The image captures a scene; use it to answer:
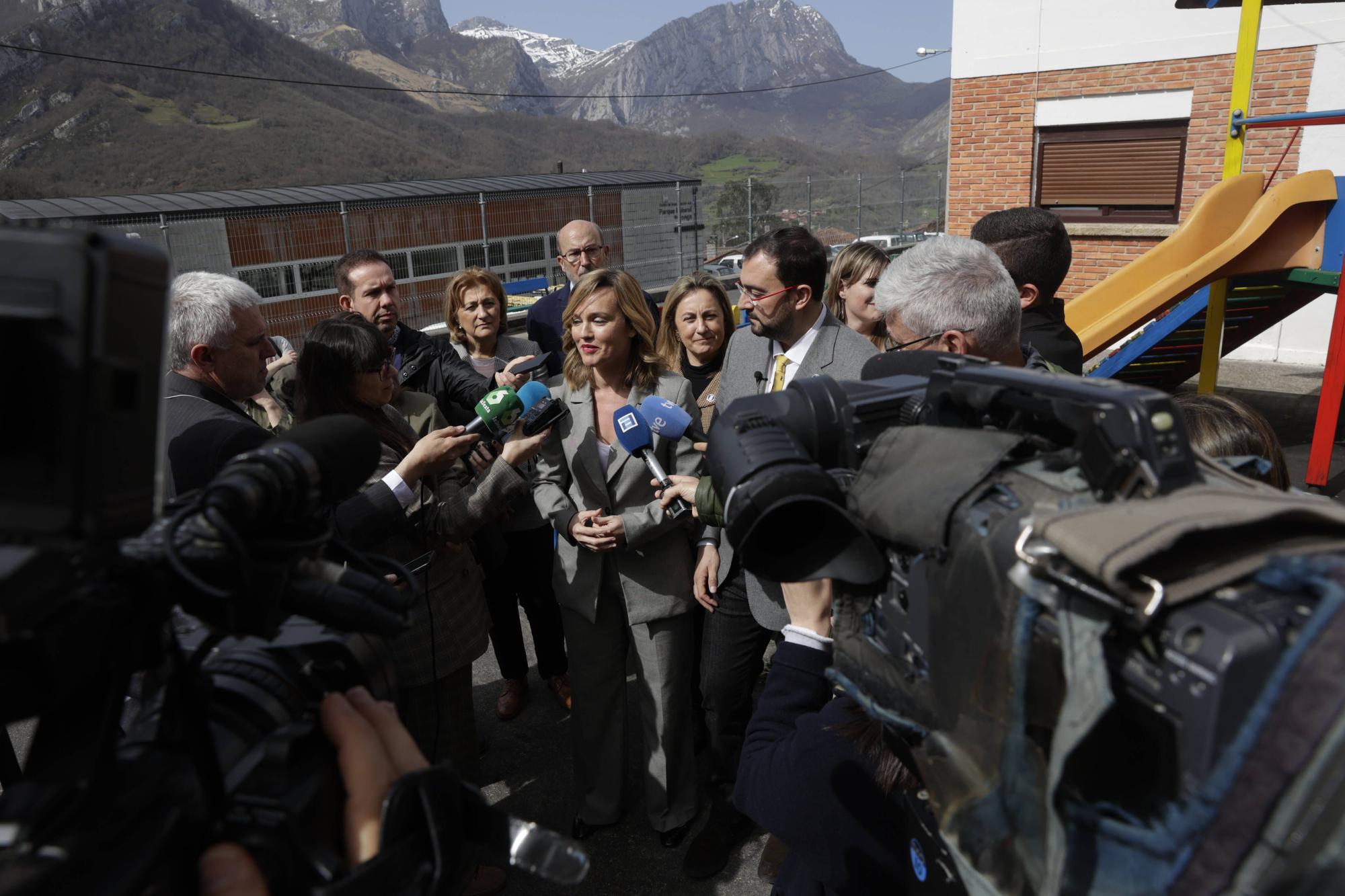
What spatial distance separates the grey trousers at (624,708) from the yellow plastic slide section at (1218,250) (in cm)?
380

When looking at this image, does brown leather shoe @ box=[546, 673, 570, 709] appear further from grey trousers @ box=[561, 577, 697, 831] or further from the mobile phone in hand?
the mobile phone in hand

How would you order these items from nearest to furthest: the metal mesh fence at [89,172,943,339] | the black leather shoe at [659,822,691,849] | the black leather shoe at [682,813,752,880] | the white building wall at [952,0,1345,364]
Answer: the black leather shoe at [682,813,752,880] → the black leather shoe at [659,822,691,849] → the white building wall at [952,0,1345,364] → the metal mesh fence at [89,172,943,339]

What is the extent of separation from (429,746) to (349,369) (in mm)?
1222

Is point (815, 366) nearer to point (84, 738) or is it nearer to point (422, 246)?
point (84, 738)

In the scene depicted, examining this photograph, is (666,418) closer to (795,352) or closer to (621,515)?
(621,515)

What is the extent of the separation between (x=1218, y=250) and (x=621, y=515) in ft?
15.4

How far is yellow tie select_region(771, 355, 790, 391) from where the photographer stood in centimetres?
304

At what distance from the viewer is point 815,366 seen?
298cm

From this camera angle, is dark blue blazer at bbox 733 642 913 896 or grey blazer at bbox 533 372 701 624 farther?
grey blazer at bbox 533 372 701 624

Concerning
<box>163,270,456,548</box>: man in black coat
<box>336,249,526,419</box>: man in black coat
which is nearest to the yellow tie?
<box>163,270,456,548</box>: man in black coat

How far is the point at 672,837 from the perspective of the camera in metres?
3.10

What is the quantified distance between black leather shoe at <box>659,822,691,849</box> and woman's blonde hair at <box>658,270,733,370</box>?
1.96 meters

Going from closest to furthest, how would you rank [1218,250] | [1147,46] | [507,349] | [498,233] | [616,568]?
[616,568] → [507,349] → [1218,250] → [1147,46] → [498,233]

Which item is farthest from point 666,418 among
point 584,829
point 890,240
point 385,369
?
point 890,240
